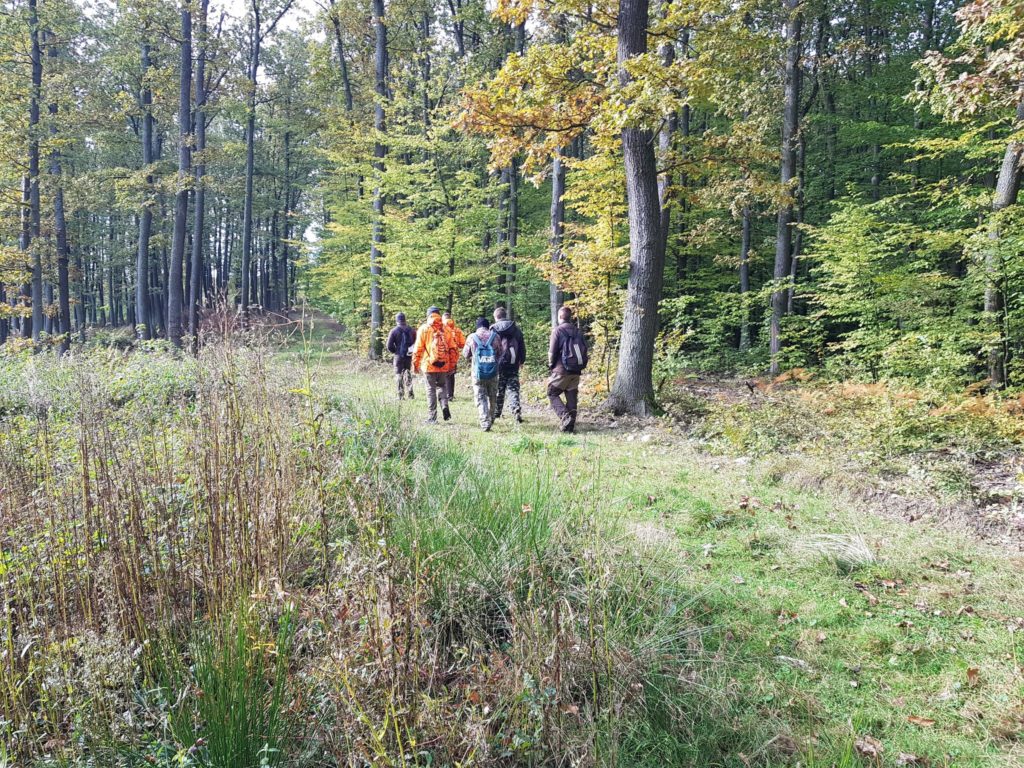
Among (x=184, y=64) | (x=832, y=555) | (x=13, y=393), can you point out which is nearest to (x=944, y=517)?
(x=832, y=555)

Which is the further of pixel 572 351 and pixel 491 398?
pixel 491 398

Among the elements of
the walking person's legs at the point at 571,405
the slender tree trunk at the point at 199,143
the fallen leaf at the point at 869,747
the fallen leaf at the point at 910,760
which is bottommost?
the fallen leaf at the point at 910,760

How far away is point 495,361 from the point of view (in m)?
8.98

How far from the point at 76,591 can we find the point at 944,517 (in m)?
6.58

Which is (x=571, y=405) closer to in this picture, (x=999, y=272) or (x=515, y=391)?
(x=515, y=391)

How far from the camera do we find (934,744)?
97.3 inches

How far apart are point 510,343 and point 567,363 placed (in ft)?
4.04

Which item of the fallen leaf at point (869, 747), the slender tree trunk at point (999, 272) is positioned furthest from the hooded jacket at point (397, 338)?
the slender tree trunk at point (999, 272)

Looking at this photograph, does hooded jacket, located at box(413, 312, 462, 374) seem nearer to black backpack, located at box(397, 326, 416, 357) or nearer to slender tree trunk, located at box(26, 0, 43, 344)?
black backpack, located at box(397, 326, 416, 357)

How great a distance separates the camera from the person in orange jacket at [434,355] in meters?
9.40

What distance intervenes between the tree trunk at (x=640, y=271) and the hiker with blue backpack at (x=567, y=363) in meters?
0.96

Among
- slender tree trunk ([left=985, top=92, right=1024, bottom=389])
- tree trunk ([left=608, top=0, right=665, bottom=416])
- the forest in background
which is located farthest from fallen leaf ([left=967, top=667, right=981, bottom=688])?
slender tree trunk ([left=985, top=92, right=1024, bottom=389])

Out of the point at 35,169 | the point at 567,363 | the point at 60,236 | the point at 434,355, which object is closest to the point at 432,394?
the point at 434,355

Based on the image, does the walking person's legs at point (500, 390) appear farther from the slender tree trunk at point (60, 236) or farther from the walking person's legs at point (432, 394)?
the slender tree trunk at point (60, 236)
